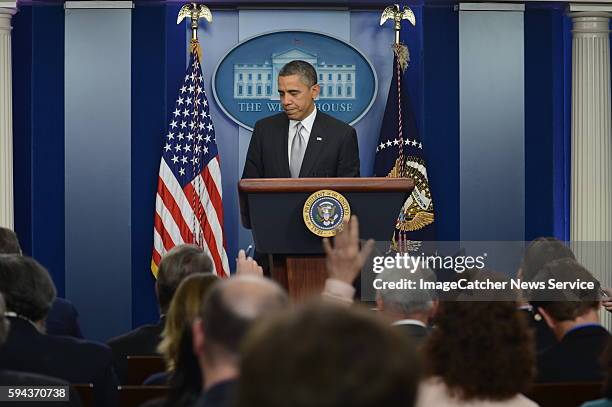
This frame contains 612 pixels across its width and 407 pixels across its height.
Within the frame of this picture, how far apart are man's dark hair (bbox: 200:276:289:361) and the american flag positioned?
669 cm

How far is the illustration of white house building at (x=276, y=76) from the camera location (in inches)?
367

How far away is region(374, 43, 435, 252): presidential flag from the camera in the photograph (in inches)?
357

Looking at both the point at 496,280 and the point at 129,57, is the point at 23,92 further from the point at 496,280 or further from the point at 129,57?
the point at 496,280

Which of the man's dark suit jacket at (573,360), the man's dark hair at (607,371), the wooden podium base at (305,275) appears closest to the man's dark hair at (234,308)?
the man's dark hair at (607,371)

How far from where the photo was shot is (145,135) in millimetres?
9211

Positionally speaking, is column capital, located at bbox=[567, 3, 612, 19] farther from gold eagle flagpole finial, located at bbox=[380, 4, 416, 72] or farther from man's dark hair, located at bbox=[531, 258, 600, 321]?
man's dark hair, located at bbox=[531, 258, 600, 321]

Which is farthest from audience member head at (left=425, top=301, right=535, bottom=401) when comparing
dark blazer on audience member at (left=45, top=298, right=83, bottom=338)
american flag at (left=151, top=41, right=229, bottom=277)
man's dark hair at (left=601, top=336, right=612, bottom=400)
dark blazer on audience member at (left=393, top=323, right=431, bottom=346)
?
american flag at (left=151, top=41, right=229, bottom=277)

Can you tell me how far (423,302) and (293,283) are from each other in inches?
43.5

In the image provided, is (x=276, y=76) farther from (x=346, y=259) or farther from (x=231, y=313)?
(x=231, y=313)

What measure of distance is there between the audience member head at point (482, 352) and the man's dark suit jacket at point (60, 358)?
→ 4.48ft

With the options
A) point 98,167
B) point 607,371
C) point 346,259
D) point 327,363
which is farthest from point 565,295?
point 98,167

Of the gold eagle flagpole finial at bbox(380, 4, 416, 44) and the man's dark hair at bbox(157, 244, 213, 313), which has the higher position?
the gold eagle flagpole finial at bbox(380, 4, 416, 44)

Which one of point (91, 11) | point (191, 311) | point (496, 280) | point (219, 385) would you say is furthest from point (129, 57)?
point (219, 385)

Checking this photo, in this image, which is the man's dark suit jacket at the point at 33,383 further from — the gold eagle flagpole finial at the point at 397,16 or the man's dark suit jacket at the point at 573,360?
the gold eagle flagpole finial at the point at 397,16
